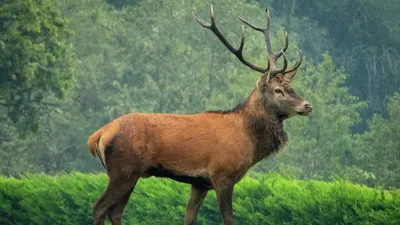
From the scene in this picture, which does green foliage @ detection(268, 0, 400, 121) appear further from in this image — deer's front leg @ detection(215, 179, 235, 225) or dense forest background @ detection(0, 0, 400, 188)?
deer's front leg @ detection(215, 179, 235, 225)

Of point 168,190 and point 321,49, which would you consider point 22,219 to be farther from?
point 321,49

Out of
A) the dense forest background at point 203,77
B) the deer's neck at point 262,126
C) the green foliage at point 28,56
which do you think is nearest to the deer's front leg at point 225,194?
the deer's neck at point 262,126

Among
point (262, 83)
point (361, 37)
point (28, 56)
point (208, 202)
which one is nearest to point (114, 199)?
point (262, 83)

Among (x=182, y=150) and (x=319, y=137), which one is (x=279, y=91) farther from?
(x=319, y=137)

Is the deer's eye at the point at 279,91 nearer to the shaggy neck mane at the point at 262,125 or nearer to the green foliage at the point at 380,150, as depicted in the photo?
the shaggy neck mane at the point at 262,125

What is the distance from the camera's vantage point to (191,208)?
1564 centimetres

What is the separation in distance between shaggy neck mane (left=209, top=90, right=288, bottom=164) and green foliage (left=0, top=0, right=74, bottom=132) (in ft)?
78.5

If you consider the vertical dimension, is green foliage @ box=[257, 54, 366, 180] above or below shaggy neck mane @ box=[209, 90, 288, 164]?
below

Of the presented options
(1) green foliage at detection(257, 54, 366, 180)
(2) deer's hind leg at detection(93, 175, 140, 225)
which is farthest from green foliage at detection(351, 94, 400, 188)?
(2) deer's hind leg at detection(93, 175, 140, 225)

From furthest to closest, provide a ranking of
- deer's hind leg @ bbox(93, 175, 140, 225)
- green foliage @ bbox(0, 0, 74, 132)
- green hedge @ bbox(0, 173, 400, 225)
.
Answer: green foliage @ bbox(0, 0, 74, 132) → green hedge @ bbox(0, 173, 400, 225) → deer's hind leg @ bbox(93, 175, 140, 225)

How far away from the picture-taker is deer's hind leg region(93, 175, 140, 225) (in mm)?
15070

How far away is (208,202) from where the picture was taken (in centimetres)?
1820

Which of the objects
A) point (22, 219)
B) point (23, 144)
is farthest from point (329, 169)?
point (22, 219)

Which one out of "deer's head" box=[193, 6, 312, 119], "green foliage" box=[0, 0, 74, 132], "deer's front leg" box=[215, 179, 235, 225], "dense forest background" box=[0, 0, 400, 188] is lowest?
"dense forest background" box=[0, 0, 400, 188]
